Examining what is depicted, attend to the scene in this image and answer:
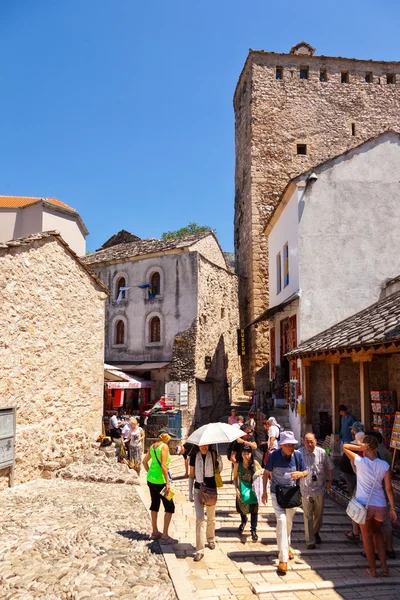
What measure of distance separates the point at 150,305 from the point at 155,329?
1.19m

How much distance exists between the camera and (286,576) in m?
6.22

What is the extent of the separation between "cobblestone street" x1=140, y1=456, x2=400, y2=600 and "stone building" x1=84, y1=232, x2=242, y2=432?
1223 centimetres

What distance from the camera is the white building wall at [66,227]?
18.7m

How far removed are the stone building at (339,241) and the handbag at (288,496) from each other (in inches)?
313

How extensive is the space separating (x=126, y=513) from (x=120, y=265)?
17.6m

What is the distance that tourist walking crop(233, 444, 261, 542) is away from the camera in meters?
7.65

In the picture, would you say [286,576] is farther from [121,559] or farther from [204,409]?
[204,409]

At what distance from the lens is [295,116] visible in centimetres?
2962

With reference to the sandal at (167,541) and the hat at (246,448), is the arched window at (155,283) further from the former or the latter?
the sandal at (167,541)

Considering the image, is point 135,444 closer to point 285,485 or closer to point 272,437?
point 272,437

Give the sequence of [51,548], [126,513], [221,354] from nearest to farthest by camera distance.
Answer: [51,548] → [126,513] → [221,354]

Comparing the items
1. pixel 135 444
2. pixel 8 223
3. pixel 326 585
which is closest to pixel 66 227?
pixel 8 223

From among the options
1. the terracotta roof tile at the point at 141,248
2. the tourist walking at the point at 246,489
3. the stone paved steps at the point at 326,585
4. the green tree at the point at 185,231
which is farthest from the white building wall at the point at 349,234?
the green tree at the point at 185,231

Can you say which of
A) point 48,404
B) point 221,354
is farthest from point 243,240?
point 48,404
